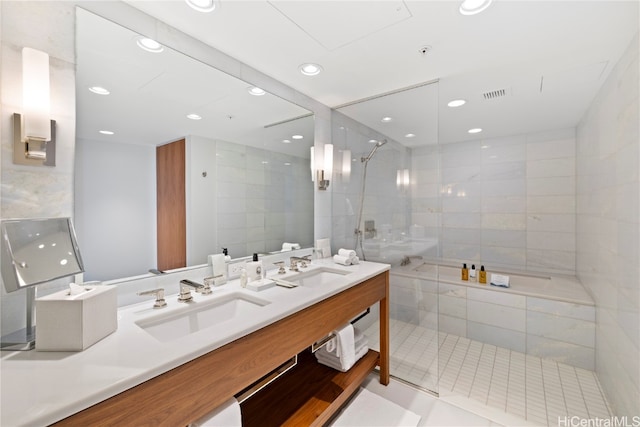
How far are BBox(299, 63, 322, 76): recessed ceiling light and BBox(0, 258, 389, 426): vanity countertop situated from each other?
1.56 m

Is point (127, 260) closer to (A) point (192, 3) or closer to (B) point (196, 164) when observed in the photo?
(B) point (196, 164)

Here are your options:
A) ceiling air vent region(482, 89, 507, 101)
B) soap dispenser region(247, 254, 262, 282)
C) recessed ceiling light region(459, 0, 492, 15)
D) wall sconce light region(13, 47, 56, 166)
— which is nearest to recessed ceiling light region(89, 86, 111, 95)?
wall sconce light region(13, 47, 56, 166)

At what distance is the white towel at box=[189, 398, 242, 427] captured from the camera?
949 millimetres

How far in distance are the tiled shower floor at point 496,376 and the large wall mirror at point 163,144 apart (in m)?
1.46

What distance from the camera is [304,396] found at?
1646 mm

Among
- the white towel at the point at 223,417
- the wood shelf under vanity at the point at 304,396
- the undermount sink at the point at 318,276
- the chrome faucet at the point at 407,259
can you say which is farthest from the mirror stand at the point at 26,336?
the chrome faucet at the point at 407,259

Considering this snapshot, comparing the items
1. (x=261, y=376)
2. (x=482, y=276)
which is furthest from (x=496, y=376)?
(x=261, y=376)

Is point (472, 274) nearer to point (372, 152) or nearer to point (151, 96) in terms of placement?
point (372, 152)

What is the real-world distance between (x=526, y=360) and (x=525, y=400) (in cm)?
65

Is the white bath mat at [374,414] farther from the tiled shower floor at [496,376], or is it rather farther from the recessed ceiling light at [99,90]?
the recessed ceiling light at [99,90]

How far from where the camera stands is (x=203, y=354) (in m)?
0.90

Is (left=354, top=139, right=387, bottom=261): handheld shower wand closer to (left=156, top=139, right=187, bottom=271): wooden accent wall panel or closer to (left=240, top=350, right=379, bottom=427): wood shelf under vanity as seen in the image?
(left=240, top=350, right=379, bottom=427): wood shelf under vanity

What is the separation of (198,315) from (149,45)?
1373 millimetres

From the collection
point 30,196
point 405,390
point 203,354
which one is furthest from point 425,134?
point 30,196
